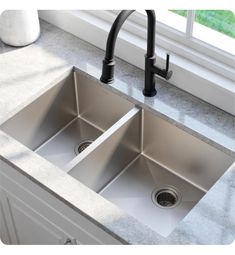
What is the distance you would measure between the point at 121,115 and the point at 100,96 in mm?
105

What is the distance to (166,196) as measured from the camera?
2.20 m

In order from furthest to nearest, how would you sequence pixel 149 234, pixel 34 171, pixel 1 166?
pixel 1 166 → pixel 34 171 → pixel 149 234

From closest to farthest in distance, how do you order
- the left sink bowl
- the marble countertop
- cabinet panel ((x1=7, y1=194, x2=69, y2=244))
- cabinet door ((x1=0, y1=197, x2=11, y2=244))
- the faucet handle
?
1. the marble countertop
2. the faucet handle
3. cabinet panel ((x1=7, y1=194, x2=69, y2=244))
4. the left sink bowl
5. cabinet door ((x1=0, y1=197, x2=11, y2=244))

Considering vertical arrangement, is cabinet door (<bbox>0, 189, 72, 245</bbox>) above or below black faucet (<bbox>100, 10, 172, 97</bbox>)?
below

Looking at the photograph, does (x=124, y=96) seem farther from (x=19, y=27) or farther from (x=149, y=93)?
(x=19, y=27)

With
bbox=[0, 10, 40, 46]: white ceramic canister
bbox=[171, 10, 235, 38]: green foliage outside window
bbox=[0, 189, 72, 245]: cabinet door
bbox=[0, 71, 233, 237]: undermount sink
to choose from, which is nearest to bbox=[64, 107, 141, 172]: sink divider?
bbox=[0, 71, 233, 237]: undermount sink

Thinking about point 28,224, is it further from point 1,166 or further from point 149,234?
point 149,234

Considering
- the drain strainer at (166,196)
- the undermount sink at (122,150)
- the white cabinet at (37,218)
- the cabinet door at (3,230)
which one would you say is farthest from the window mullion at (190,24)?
the cabinet door at (3,230)

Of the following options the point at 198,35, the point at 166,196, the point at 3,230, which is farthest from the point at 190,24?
the point at 3,230

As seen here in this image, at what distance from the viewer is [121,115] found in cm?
231

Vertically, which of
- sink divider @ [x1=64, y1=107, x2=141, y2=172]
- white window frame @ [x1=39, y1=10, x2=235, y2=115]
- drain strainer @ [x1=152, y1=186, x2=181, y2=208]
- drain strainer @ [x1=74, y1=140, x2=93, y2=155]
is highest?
white window frame @ [x1=39, y1=10, x2=235, y2=115]

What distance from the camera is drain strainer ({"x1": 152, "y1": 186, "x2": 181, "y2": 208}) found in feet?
7.18

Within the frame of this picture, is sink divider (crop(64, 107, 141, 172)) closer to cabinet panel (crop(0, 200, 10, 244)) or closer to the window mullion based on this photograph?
the window mullion
